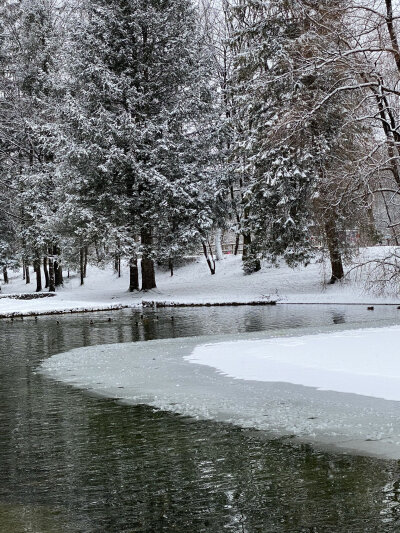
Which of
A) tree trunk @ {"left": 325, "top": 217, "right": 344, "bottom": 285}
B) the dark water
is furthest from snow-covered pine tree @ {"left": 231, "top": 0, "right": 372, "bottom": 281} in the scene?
the dark water

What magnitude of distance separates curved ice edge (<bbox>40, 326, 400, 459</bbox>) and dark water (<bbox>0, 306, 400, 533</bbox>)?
0.39 m

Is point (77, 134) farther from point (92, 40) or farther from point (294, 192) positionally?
point (294, 192)

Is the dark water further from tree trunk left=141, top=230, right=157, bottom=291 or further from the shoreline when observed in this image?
tree trunk left=141, top=230, right=157, bottom=291

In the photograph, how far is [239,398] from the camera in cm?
901

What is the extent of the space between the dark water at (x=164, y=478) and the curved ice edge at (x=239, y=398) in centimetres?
39

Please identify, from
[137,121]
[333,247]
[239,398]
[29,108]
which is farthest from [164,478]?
[29,108]

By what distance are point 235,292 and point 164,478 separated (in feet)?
83.3

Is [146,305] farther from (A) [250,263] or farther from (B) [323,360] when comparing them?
(B) [323,360]

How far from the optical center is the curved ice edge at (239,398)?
6966 millimetres

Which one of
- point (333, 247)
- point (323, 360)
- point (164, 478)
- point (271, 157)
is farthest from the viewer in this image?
point (271, 157)

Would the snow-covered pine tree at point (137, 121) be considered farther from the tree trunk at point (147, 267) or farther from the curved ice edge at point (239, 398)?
the curved ice edge at point (239, 398)

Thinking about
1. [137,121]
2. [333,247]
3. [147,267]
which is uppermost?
[137,121]

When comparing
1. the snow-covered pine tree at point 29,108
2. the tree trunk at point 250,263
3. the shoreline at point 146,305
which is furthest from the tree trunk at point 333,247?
the snow-covered pine tree at point 29,108

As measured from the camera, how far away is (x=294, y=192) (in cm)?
2741
